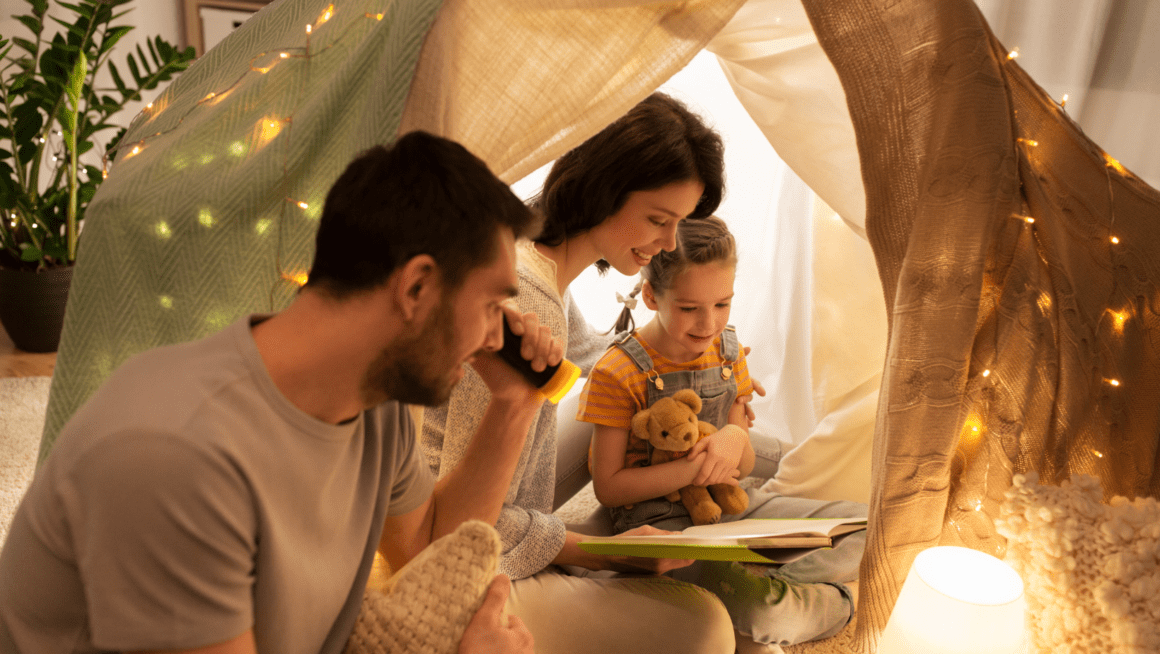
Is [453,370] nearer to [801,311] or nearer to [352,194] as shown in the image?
[352,194]

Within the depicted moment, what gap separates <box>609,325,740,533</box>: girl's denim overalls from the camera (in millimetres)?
1496

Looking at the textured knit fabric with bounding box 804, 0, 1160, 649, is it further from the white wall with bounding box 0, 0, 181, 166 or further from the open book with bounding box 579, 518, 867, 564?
the white wall with bounding box 0, 0, 181, 166

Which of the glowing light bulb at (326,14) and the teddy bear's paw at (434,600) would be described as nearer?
the teddy bear's paw at (434,600)

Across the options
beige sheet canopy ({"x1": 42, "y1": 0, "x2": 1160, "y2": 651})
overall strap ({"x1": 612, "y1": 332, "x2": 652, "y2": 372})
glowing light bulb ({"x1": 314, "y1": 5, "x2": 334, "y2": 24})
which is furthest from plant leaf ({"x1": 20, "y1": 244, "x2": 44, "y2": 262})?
overall strap ({"x1": 612, "y1": 332, "x2": 652, "y2": 372})

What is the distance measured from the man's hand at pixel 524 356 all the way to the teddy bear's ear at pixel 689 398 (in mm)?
463

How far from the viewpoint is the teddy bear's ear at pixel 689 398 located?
145 cm

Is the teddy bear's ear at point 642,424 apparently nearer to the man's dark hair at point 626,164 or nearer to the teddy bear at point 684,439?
the teddy bear at point 684,439

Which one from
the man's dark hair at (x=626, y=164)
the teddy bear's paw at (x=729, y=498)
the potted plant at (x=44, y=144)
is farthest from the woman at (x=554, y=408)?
the potted plant at (x=44, y=144)

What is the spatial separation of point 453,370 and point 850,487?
4.36 ft

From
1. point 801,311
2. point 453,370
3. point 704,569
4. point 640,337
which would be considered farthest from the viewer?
point 801,311

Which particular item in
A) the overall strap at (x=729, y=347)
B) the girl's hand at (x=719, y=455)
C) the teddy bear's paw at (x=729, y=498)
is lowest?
the teddy bear's paw at (x=729, y=498)

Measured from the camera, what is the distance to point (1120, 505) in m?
1.04

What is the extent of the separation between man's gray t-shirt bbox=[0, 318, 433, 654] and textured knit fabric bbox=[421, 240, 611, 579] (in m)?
0.37

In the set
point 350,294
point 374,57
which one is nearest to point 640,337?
point 374,57
